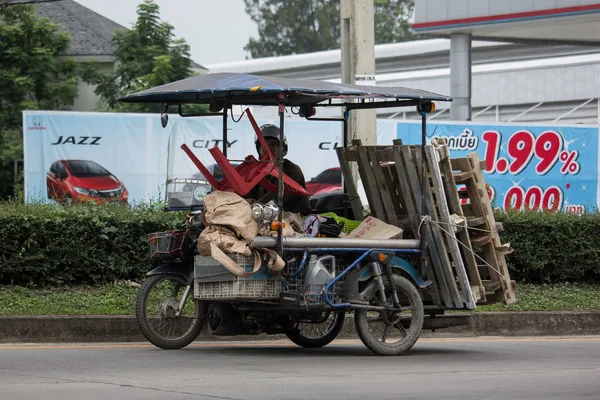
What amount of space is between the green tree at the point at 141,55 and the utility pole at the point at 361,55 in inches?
755

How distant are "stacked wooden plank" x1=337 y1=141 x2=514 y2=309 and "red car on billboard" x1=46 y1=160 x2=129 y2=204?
13.1 m

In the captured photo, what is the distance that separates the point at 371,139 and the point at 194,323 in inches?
168

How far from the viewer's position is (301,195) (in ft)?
34.5

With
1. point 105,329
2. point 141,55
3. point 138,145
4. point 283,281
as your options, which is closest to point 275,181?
point 283,281

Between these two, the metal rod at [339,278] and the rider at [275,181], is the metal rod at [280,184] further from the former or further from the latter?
the rider at [275,181]

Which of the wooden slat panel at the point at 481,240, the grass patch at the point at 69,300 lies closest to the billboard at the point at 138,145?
the grass patch at the point at 69,300

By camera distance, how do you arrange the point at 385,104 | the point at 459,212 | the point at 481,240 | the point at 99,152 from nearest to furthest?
the point at 459,212 → the point at 481,240 → the point at 385,104 → the point at 99,152

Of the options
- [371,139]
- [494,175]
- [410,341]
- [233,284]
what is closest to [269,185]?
[233,284]

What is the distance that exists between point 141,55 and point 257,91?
24.5 meters

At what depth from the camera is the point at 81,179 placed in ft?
75.9

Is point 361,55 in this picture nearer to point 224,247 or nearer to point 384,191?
point 384,191

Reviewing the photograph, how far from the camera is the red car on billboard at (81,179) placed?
75.3 ft

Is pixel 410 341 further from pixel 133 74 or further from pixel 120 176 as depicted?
pixel 133 74

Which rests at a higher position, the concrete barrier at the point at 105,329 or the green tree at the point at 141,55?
the green tree at the point at 141,55
